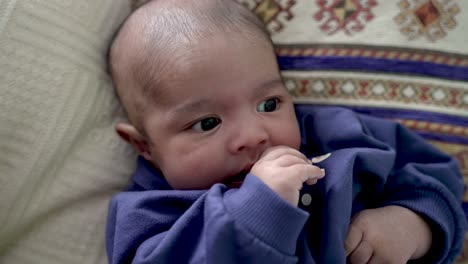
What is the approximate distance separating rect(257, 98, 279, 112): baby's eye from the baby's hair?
5.0 inches

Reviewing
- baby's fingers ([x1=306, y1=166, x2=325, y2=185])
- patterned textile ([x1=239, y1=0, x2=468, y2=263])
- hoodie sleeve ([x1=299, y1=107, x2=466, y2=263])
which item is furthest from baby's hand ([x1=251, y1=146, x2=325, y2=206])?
patterned textile ([x1=239, y1=0, x2=468, y2=263])

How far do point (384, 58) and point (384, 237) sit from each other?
0.41m

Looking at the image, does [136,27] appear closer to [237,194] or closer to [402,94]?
[237,194]

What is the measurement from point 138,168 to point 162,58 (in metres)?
0.28

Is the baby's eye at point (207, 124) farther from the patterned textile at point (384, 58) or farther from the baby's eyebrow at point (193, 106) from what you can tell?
the patterned textile at point (384, 58)

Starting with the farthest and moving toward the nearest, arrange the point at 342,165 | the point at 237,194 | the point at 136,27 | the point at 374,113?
the point at 374,113, the point at 136,27, the point at 342,165, the point at 237,194

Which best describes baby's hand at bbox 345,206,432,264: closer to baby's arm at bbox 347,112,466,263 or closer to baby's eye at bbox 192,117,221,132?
baby's arm at bbox 347,112,466,263

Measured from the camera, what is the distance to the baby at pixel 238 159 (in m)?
0.75

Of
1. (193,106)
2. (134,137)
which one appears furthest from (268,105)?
(134,137)

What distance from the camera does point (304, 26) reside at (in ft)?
3.39

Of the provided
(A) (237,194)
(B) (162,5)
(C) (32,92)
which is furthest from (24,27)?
(A) (237,194)

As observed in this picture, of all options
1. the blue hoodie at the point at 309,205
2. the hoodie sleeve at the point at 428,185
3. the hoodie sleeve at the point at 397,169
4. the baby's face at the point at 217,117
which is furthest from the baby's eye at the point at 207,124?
the hoodie sleeve at the point at 428,185

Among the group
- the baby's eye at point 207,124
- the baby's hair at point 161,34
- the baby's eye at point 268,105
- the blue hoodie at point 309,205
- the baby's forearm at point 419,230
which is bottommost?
the baby's forearm at point 419,230

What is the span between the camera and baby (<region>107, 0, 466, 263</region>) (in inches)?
29.6
